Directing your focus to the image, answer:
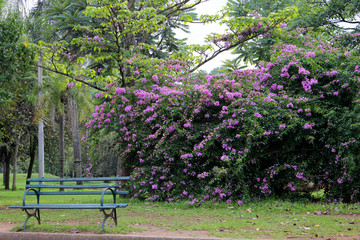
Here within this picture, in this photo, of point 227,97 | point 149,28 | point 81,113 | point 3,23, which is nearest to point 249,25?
point 149,28

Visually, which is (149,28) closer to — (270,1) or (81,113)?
(270,1)

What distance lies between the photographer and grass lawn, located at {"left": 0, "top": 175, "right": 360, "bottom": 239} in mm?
5969

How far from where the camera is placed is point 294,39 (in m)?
14.0

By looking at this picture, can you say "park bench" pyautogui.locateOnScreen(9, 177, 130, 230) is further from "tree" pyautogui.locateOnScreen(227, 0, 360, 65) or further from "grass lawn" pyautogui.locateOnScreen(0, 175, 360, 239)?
"tree" pyautogui.locateOnScreen(227, 0, 360, 65)

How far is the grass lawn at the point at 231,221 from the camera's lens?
5.97 meters

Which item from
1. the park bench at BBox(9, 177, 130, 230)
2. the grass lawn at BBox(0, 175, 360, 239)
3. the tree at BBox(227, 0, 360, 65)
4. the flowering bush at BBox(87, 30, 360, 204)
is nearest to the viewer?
the grass lawn at BBox(0, 175, 360, 239)

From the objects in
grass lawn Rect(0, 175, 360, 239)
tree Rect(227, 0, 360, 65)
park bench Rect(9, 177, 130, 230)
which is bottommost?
grass lawn Rect(0, 175, 360, 239)

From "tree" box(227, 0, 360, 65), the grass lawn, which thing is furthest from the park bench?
"tree" box(227, 0, 360, 65)

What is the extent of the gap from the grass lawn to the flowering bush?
2.79ft

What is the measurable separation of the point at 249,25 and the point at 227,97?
6.11 m

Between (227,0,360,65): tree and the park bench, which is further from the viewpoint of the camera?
(227,0,360,65): tree

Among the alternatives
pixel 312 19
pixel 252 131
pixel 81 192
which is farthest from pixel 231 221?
pixel 312 19

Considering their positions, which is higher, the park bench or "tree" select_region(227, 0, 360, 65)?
"tree" select_region(227, 0, 360, 65)

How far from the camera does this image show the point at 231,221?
711 cm
